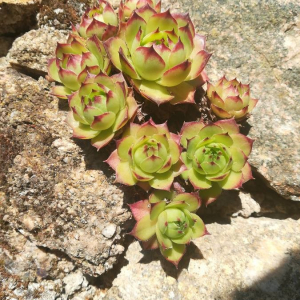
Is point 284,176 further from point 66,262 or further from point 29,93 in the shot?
point 29,93

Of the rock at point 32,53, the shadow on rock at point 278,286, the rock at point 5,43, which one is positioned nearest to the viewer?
the shadow on rock at point 278,286

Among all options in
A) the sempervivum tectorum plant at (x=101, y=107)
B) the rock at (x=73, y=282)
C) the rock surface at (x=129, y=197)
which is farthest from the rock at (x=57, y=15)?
the rock at (x=73, y=282)

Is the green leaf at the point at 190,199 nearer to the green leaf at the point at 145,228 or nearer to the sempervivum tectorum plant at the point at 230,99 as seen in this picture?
the green leaf at the point at 145,228

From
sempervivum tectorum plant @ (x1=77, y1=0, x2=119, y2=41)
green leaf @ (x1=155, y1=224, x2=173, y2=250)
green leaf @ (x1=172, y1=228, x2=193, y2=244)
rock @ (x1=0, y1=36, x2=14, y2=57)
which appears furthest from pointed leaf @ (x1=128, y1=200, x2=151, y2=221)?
rock @ (x1=0, y1=36, x2=14, y2=57)

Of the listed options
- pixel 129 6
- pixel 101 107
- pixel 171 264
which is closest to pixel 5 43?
pixel 129 6

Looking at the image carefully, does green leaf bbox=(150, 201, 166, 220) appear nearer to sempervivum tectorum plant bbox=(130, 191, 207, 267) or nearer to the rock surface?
sempervivum tectorum plant bbox=(130, 191, 207, 267)

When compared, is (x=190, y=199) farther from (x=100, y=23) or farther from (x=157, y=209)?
(x=100, y=23)
